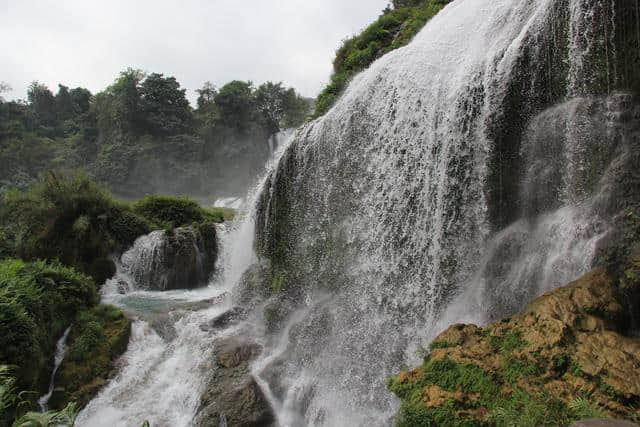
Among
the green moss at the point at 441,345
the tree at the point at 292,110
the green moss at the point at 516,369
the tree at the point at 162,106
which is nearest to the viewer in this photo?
the green moss at the point at 516,369

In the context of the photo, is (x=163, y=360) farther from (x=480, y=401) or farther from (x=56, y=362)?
(x=480, y=401)

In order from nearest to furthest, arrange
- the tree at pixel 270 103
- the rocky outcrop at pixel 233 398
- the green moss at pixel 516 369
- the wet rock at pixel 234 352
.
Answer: the green moss at pixel 516 369
the rocky outcrop at pixel 233 398
the wet rock at pixel 234 352
the tree at pixel 270 103

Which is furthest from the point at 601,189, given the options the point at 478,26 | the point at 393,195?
the point at 478,26

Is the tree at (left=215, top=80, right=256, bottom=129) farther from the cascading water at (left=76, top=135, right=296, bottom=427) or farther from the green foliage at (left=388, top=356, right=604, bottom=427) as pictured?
the green foliage at (left=388, top=356, right=604, bottom=427)

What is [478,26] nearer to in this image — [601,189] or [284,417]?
[601,189]

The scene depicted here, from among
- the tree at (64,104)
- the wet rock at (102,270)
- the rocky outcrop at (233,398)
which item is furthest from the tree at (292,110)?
the rocky outcrop at (233,398)

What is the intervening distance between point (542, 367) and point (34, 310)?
8.32m

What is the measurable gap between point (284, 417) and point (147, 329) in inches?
172

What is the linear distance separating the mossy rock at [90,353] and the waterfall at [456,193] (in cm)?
307

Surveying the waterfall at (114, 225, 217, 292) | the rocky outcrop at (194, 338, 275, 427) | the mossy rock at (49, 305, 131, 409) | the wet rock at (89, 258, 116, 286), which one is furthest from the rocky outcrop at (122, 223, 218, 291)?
the rocky outcrop at (194, 338, 275, 427)

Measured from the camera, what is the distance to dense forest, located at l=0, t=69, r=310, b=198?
112 ft

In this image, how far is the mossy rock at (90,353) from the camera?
6531 mm

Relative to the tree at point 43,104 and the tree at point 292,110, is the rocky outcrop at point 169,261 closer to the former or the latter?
the tree at point 292,110

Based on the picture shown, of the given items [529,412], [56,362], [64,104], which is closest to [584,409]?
[529,412]
